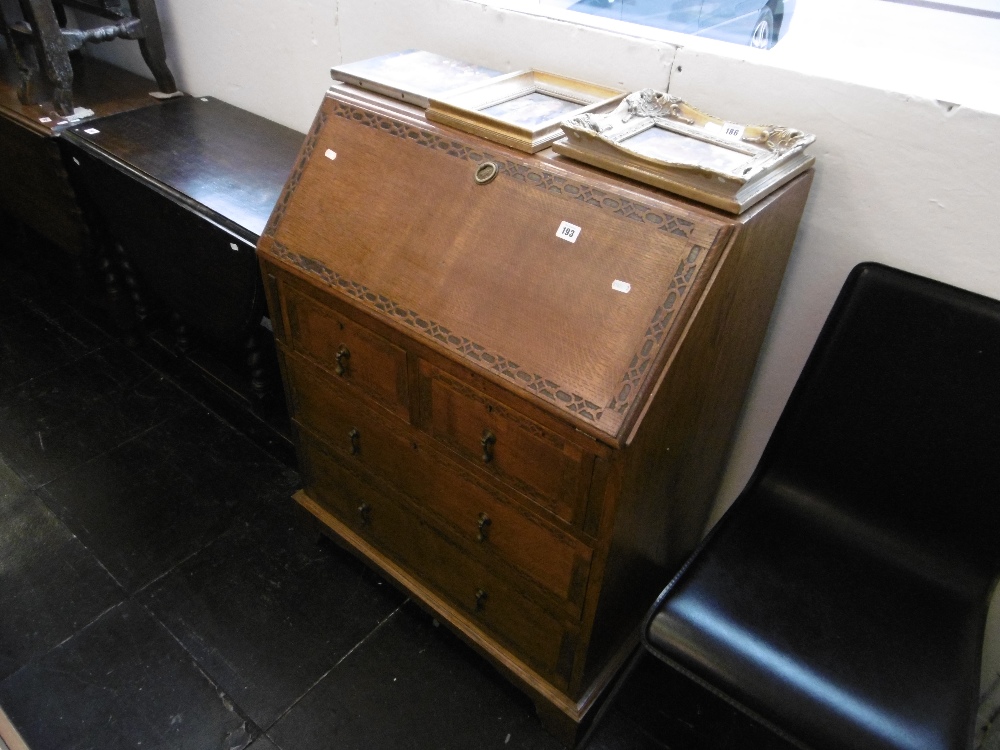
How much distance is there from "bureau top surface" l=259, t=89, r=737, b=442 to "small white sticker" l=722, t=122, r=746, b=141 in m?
0.22

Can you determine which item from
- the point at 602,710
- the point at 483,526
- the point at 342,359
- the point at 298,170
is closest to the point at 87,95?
the point at 298,170

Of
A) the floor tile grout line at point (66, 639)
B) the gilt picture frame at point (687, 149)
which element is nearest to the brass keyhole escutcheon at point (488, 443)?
the gilt picture frame at point (687, 149)

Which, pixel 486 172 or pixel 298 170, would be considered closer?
pixel 486 172

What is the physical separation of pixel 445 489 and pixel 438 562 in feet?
0.82

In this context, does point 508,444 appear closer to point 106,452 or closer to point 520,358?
point 520,358

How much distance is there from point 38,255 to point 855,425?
3.00 meters

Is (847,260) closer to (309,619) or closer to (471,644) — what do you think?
(471,644)

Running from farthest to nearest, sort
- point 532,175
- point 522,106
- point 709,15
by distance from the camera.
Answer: point 709,15
point 522,106
point 532,175

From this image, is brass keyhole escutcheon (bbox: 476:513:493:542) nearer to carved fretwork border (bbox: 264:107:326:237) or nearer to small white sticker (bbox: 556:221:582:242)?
small white sticker (bbox: 556:221:582:242)

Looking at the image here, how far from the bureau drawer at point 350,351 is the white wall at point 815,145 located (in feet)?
2.18

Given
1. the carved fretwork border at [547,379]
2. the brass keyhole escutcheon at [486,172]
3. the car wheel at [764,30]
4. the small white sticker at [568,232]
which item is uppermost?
the car wheel at [764,30]

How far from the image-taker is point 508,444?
1.12 m

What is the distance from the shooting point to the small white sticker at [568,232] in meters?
1.03

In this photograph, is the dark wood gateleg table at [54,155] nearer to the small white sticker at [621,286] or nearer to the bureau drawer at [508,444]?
the bureau drawer at [508,444]
